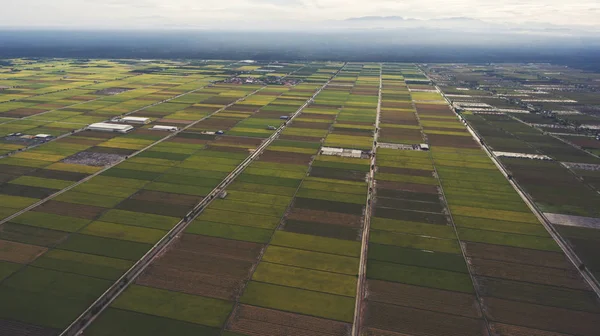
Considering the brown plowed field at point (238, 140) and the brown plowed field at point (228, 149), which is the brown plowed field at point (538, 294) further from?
the brown plowed field at point (238, 140)

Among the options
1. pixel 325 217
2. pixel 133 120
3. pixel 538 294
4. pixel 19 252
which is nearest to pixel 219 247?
pixel 325 217

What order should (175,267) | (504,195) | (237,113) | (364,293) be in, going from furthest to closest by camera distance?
(237,113), (504,195), (175,267), (364,293)

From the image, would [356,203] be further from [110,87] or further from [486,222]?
[110,87]

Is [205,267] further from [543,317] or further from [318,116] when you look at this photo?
[318,116]

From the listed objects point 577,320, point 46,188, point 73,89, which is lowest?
point 577,320

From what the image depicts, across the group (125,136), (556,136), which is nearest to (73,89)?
(125,136)

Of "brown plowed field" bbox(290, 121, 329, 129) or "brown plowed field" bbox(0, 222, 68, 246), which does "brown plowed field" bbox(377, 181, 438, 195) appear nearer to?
"brown plowed field" bbox(290, 121, 329, 129)

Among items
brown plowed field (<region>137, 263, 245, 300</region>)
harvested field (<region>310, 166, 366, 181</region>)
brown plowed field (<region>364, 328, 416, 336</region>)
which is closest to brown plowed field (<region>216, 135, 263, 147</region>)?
harvested field (<region>310, 166, 366, 181</region>)
